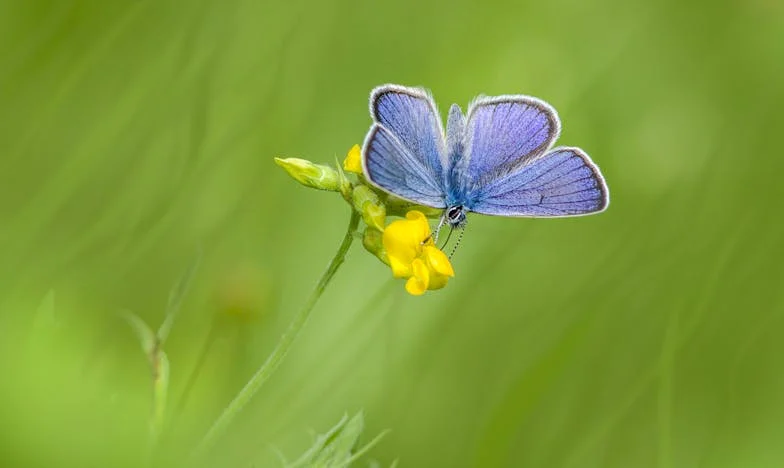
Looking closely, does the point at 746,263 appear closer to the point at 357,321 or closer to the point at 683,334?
the point at 683,334

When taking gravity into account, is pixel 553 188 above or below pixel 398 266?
above

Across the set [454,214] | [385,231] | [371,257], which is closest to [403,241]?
[385,231]

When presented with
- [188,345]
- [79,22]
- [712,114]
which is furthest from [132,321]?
[712,114]

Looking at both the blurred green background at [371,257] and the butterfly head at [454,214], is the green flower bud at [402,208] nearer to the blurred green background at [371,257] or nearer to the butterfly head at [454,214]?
the butterfly head at [454,214]

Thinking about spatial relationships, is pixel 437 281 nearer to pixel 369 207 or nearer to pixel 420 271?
pixel 420 271

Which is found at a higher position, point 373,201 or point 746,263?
point 746,263

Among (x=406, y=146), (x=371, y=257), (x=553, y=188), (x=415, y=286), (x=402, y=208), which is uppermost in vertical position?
(x=553, y=188)
